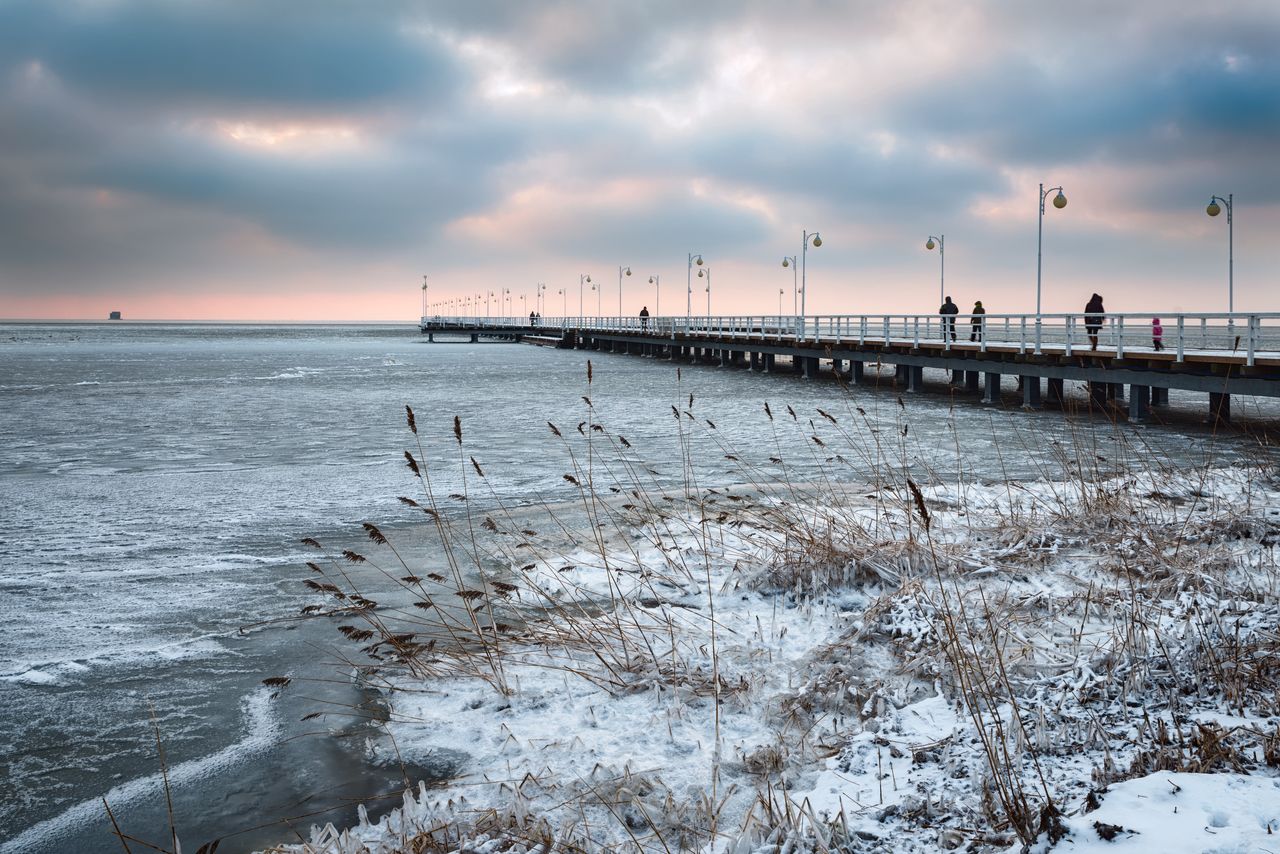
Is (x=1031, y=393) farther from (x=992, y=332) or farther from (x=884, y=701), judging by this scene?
(x=884, y=701)

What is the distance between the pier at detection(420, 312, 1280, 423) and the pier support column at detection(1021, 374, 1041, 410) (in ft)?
0.08

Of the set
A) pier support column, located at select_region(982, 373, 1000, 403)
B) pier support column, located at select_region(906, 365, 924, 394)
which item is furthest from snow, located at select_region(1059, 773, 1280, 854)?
pier support column, located at select_region(906, 365, 924, 394)

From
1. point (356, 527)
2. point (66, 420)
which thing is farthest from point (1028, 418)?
point (66, 420)

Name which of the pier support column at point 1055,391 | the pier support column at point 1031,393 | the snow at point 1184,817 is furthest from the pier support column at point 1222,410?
the snow at point 1184,817

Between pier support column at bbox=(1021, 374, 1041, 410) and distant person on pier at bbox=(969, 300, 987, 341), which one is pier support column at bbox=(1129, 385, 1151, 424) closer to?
pier support column at bbox=(1021, 374, 1041, 410)

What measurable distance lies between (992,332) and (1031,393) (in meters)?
8.32

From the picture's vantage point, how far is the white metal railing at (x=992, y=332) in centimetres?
1861

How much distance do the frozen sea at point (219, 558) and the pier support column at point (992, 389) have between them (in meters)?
0.85

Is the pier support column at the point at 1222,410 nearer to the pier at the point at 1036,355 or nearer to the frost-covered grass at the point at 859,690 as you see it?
the pier at the point at 1036,355

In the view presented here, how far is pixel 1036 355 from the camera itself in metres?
22.8

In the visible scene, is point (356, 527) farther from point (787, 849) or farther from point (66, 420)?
point (66, 420)

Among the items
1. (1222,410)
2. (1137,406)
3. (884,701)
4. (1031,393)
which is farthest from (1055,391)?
(884,701)

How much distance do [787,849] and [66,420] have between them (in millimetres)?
23317

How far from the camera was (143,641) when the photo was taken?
6.24 m
